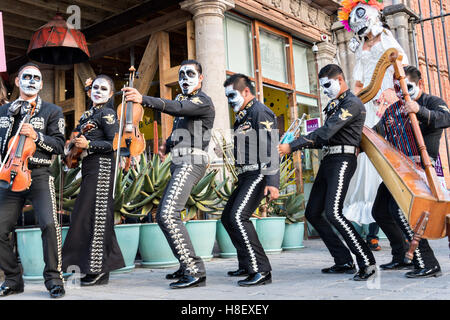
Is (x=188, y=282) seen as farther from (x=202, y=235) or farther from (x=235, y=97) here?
(x=202, y=235)

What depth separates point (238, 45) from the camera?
9.37 metres

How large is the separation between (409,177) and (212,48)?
17.1 ft

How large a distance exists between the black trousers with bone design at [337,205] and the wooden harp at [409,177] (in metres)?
0.29

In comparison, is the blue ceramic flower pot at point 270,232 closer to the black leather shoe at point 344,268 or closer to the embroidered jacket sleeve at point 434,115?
the black leather shoe at point 344,268

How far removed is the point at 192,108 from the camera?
13.1 feet

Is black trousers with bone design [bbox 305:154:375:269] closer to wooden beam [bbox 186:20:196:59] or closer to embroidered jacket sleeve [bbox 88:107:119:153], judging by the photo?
embroidered jacket sleeve [bbox 88:107:119:153]

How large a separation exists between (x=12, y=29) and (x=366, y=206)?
27.2 feet

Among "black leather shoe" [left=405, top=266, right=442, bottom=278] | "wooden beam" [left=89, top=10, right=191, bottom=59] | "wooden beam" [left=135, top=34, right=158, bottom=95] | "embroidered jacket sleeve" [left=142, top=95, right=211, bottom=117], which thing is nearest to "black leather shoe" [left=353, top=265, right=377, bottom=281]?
"black leather shoe" [left=405, top=266, right=442, bottom=278]

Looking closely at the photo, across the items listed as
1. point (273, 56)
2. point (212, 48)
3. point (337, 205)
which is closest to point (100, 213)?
point (337, 205)

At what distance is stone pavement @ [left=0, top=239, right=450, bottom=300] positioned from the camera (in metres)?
3.42

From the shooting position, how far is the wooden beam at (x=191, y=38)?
341 inches

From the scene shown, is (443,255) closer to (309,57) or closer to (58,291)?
(58,291)

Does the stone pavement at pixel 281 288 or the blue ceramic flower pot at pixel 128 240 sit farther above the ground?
the blue ceramic flower pot at pixel 128 240

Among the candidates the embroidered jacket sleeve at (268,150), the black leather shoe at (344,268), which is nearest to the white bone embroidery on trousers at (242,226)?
the embroidered jacket sleeve at (268,150)
